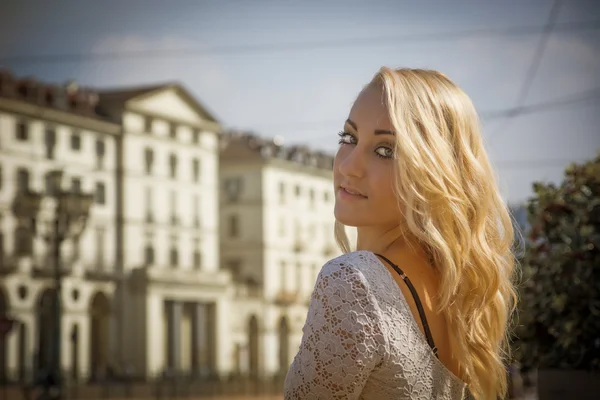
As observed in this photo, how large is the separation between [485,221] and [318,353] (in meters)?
0.37

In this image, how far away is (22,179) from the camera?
50625 millimetres

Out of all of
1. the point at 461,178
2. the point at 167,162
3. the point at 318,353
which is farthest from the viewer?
the point at 167,162

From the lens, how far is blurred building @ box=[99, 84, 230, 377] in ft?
186

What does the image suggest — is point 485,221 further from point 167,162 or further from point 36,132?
point 167,162

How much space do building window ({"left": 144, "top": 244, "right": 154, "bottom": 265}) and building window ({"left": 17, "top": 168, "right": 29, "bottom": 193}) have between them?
35.0 ft

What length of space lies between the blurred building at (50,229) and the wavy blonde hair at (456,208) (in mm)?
43956

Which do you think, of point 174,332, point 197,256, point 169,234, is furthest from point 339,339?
point 197,256

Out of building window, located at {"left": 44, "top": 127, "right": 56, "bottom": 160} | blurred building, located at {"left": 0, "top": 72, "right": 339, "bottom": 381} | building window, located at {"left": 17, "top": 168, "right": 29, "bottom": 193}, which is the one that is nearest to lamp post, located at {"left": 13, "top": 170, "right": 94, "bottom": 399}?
blurred building, located at {"left": 0, "top": 72, "right": 339, "bottom": 381}

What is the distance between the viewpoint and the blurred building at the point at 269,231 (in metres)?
66.6

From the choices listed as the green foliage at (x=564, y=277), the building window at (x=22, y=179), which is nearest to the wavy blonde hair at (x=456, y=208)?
the green foliage at (x=564, y=277)

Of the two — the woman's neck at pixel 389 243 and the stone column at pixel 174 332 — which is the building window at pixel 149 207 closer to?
the stone column at pixel 174 332

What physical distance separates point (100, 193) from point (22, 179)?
6.12 metres

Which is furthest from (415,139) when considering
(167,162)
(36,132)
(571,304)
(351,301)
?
(167,162)

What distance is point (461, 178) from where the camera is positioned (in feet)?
5.52
